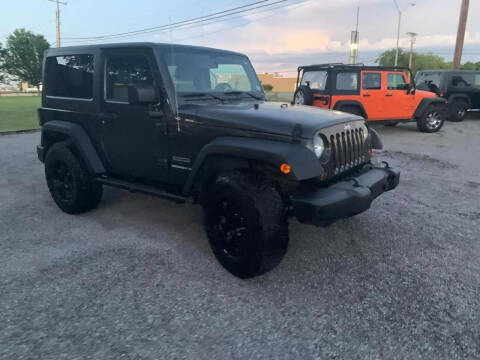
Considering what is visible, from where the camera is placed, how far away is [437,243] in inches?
151

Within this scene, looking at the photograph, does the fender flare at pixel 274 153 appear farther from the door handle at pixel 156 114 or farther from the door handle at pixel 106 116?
the door handle at pixel 106 116

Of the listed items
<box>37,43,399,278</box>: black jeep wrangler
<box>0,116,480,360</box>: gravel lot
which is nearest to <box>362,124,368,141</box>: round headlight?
<box>37,43,399,278</box>: black jeep wrangler

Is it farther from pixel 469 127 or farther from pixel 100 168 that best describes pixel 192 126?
pixel 469 127

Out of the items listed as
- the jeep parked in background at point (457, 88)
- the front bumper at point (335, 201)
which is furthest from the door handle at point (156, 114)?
the jeep parked in background at point (457, 88)

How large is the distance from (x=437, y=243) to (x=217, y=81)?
2.81 m

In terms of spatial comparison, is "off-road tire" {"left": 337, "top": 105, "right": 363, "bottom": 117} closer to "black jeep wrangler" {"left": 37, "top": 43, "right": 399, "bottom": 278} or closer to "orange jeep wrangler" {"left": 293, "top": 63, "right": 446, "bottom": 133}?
"orange jeep wrangler" {"left": 293, "top": 63, "right": 446, "bottom": 133}

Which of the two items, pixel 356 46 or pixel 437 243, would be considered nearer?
pixel 437 243

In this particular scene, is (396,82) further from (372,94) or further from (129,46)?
(129,46)

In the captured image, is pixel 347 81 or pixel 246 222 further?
A: pixel 347 81

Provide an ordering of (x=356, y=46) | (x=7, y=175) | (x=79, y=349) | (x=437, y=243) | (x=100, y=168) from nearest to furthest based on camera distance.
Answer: (x=79, y=349)
(x=437, y=243)
(x=100, y=168)
(x=7, y=175)
(x=356, y=46)

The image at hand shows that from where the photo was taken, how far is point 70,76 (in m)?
4.45

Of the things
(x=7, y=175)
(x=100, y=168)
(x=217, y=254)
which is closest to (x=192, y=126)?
(x=217, y=254)

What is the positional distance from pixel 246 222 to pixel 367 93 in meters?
8.91

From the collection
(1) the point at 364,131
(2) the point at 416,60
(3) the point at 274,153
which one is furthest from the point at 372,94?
(2) the point at 416,60
